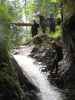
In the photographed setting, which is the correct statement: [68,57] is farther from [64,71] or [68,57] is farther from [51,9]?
[51,9]

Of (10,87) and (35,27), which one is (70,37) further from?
(35,27)

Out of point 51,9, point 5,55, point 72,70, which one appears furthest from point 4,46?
point 51,9

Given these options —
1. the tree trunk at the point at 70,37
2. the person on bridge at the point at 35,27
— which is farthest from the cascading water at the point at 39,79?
the person on bridge at the point at 35,27

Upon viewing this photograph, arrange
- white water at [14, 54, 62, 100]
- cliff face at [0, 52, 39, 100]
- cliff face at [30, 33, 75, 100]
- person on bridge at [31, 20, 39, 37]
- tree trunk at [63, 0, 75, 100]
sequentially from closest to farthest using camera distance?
cliff face at [0, 52, 39, 100] → white water at [14, 54, 62, 100] → cliff face at [30, 33, 75, 100] → tree trunk at [63, 0, 75, 100] → person on bridge at [31, 20, 39, 37]

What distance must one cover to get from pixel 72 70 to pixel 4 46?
402cm

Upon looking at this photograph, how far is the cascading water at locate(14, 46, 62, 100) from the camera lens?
491 inches

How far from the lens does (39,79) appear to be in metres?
14.2

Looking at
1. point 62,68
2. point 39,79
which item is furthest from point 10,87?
point 62,68

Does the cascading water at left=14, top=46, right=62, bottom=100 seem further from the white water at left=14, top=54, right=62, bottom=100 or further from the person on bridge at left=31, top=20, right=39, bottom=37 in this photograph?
the person on bridge at left=31, top=20, right=39, bottom=37

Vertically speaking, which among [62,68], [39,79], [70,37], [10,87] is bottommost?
[39,79]

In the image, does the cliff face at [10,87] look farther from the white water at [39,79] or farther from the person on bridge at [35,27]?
the person on bridge at [35,27]

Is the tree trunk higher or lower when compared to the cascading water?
higher

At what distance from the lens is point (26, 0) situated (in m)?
26.8

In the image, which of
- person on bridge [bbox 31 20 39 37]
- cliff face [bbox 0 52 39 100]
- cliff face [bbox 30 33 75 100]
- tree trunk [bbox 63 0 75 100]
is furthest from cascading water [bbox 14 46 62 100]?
person on bridge [bbox 31 20 39 37]
